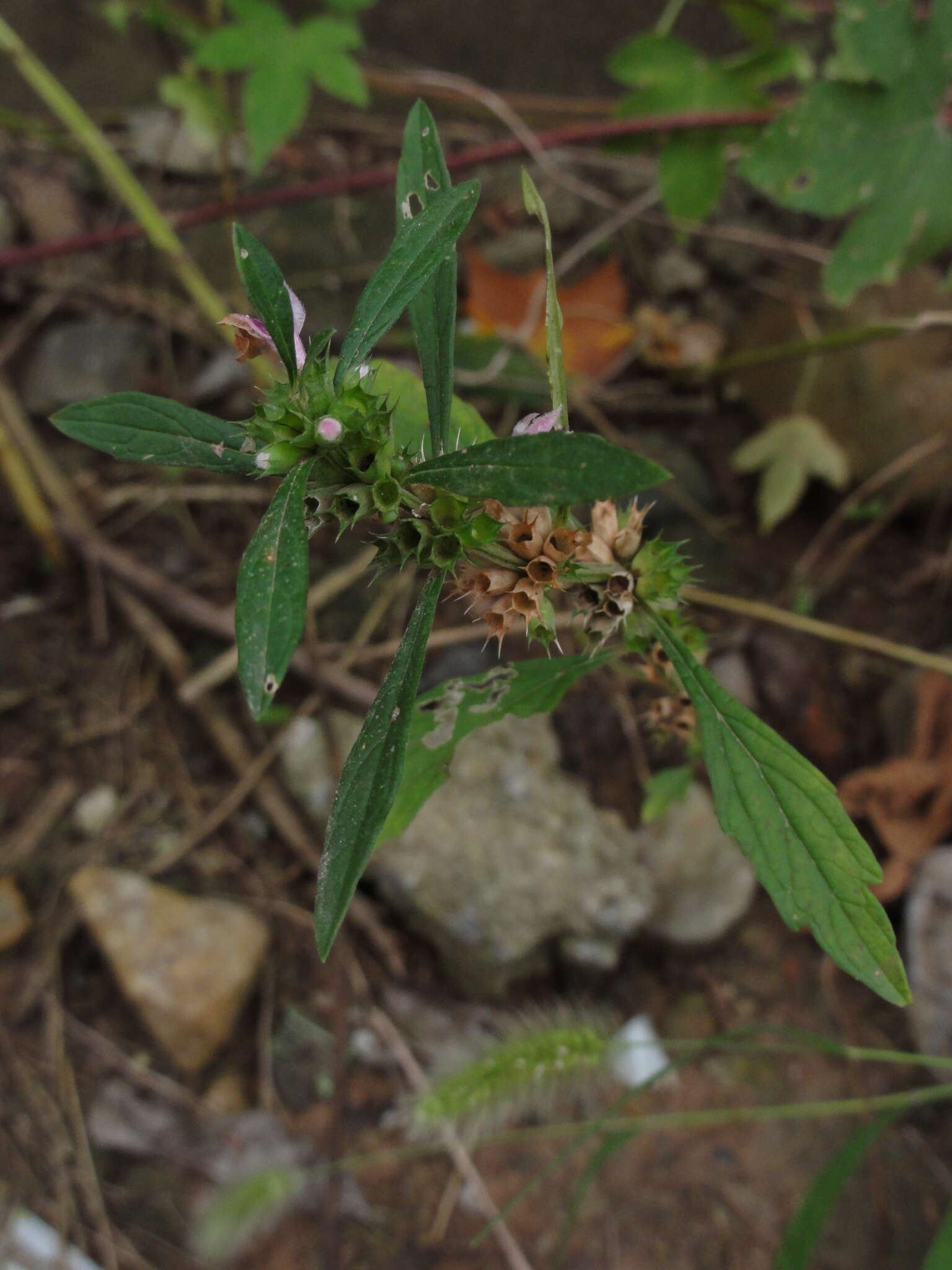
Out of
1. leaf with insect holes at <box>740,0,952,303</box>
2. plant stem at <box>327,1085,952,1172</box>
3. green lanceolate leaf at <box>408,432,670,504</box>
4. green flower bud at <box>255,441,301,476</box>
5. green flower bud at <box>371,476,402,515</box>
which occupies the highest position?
leaf with insect holes at <box>740,0,952,303</box>

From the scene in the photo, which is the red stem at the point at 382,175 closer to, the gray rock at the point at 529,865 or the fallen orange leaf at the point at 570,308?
the fallen orange leaf at the point at 570,308

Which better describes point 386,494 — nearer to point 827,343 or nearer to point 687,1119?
point 687,1119

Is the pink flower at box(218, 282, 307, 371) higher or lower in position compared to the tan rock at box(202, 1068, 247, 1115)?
higher

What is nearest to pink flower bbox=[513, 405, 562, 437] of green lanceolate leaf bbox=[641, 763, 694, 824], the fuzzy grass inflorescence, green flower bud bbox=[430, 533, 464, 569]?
green flower bud bbox=[430, 533, 464, 569]

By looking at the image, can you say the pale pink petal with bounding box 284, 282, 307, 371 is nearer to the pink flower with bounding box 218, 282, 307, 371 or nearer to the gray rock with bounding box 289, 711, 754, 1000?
the pink flower with bounding box 218, 282, 307, 371

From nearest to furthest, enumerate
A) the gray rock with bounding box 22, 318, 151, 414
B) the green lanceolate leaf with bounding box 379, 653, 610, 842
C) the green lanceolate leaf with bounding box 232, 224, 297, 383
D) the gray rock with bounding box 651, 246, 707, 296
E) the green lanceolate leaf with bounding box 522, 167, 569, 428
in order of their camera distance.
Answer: the green lanceolate leaf with bounding box 232, 224, 297, 383 < the green lanceolate leaf with bounding box 522, 167, 569, 428 < the green lanceolate leaf with bounding box 379, 653, 610, 842 < the gray rock with bounding box 22, 318, 151, 414 < the gray rock with bounding box 651, 246, 707, 296

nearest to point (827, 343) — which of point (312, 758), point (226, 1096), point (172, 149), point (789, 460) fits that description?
point (789, 460)
